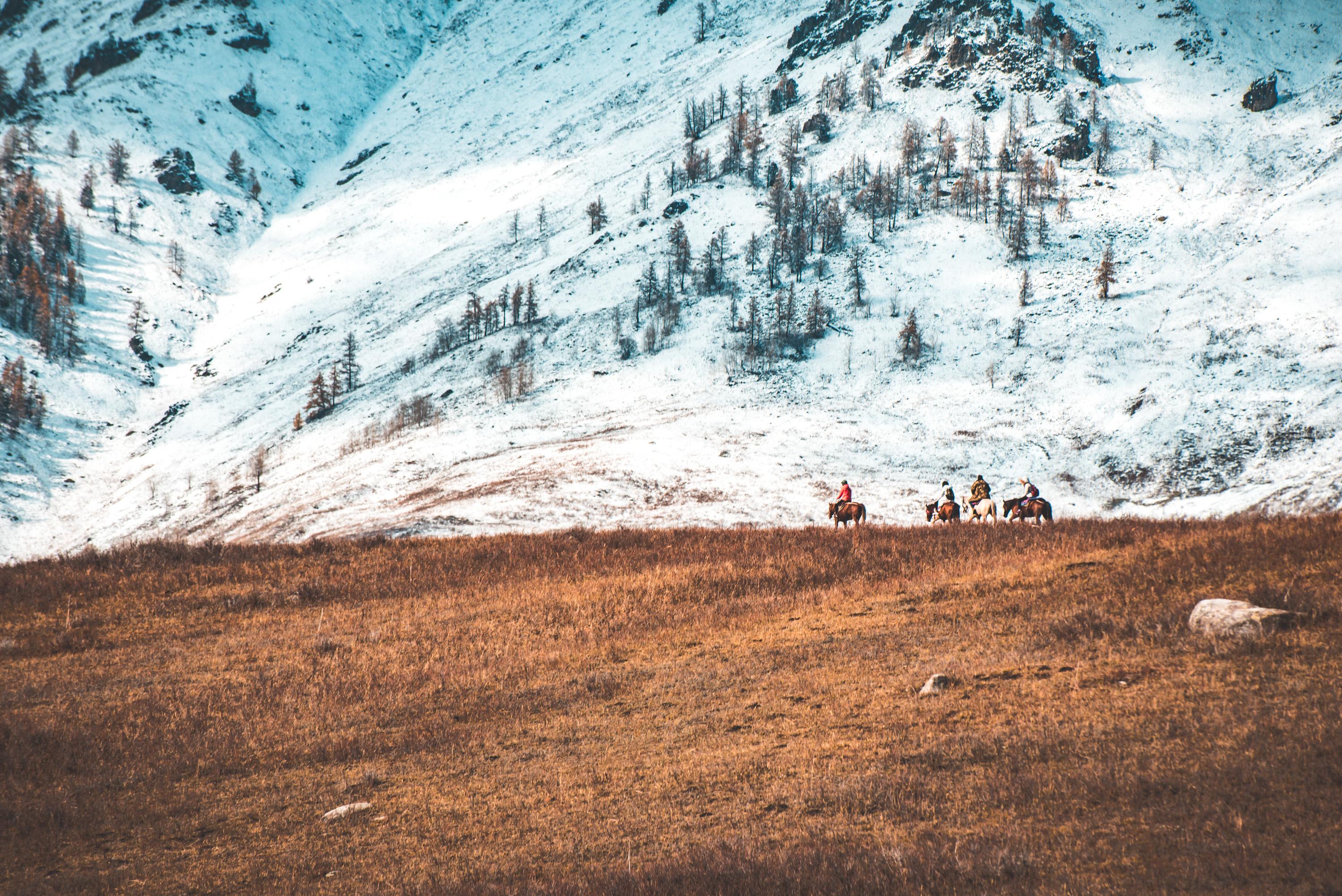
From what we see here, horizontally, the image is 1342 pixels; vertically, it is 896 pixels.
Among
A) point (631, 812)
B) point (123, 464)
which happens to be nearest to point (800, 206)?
point (123, 464)

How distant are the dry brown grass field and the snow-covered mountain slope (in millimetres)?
25367

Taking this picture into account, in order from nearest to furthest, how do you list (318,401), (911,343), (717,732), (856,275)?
(717,732) → (911,343) → (318,401) → (856,275)

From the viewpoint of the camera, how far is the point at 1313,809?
20.6 ft

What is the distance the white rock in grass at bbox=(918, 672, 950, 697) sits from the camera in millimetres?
10555

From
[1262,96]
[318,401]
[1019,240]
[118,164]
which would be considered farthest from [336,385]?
[1262,96]

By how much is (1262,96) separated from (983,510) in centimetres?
15489

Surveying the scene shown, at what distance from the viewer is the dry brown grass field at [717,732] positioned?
6.71 metres

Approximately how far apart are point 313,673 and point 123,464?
11833 cm

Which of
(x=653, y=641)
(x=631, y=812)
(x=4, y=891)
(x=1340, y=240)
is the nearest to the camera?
(x=4, y=891)

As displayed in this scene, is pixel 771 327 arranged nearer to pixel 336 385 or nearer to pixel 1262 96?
pixel 336 385

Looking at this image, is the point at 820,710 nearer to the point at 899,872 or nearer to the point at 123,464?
the point at 899,872

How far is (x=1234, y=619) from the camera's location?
34.3 ft

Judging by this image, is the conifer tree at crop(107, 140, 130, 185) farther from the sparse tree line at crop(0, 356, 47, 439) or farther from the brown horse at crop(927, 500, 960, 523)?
the brown horse at crop(927, 500, 960, 523)

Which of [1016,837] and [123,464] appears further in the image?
[123,464]
